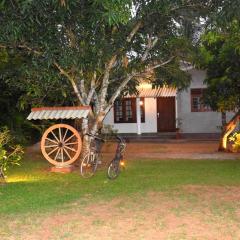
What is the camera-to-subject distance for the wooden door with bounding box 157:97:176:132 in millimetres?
28312

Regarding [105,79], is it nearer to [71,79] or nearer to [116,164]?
[71,79]

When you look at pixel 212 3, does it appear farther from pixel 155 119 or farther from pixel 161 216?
pixel 155 119

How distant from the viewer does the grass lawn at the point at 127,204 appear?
7602mm

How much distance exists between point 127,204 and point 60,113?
5.39 metres

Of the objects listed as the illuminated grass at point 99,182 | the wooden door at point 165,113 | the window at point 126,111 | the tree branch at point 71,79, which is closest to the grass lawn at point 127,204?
the illuminated grass at point 99,182

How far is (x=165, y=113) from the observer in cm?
2842

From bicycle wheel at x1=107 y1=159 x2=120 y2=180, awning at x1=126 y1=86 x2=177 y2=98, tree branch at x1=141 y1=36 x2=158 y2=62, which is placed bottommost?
bicycle wheel at x1=107 y1=159 x2=120 y2=180

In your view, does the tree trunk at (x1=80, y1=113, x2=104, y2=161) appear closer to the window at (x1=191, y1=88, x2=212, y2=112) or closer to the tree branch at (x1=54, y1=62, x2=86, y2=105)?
the tree branch at (x1=54, y1=62, x2=86, y2=105)

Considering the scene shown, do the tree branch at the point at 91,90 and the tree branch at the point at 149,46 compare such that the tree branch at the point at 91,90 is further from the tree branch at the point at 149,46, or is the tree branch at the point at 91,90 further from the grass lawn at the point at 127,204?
the grass lawn at the point at 127,204

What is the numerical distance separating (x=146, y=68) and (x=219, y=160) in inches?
147

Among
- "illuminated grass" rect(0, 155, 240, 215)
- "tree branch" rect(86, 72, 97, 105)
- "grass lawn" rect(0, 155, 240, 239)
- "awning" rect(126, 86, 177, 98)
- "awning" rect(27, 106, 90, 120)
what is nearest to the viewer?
"grass lawn" rect(0, 155, 240, 239)

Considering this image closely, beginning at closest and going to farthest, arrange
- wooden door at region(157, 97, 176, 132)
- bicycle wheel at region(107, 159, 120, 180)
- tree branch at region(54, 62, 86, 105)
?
bicycle wheel at region(107, 159, 120, 180)
tree branch at region(54, 62, 86, 105)
wooden door at region(157, 97, 176, 132)

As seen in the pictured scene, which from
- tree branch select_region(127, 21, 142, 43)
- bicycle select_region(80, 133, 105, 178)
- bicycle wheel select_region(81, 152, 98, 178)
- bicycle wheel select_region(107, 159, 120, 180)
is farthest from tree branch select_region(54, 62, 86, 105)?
bicycle wheel select_region(107, 159, 120, 180)

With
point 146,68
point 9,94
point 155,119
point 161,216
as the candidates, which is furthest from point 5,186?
point 155,119
